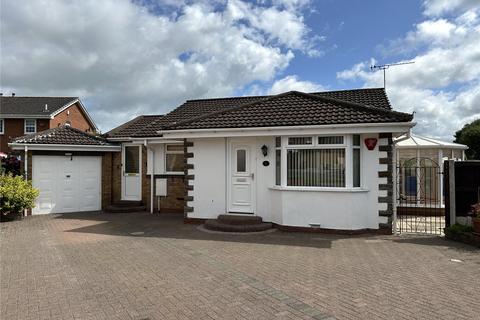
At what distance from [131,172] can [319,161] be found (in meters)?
8.46

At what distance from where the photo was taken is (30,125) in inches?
1184

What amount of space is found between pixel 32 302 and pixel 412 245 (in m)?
7.56

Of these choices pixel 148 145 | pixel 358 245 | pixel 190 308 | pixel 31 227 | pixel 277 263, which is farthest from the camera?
pixel 148 145

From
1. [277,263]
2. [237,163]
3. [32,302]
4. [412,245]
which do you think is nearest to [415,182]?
[412,245]

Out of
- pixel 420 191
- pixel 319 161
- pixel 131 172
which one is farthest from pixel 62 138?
pixel 420 191

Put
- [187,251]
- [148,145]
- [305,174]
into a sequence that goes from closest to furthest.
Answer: [187,251], [305,174], [148,145]

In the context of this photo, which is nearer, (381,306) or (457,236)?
(381,306)

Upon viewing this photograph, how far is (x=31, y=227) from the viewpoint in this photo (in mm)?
10758

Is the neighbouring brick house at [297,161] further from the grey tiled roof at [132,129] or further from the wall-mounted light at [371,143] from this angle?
the grey tiled roof at [132,129]

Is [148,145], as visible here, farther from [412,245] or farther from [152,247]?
[412,245]

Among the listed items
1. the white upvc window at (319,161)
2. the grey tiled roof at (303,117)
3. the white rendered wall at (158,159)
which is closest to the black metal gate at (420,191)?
the grey tiled roof at (303,117)

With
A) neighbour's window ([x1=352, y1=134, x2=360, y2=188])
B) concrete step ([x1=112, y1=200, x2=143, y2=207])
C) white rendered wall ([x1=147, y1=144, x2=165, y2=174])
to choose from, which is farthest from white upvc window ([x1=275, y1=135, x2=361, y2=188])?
concrete step ([x1=112, y1=200, x2=143, y2=207])

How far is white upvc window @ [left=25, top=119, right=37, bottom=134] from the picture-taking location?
1177 inches

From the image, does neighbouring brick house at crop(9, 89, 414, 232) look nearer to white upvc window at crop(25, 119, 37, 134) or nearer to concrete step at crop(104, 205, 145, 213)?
concrete step at crop(104, 205, 145, 213)
